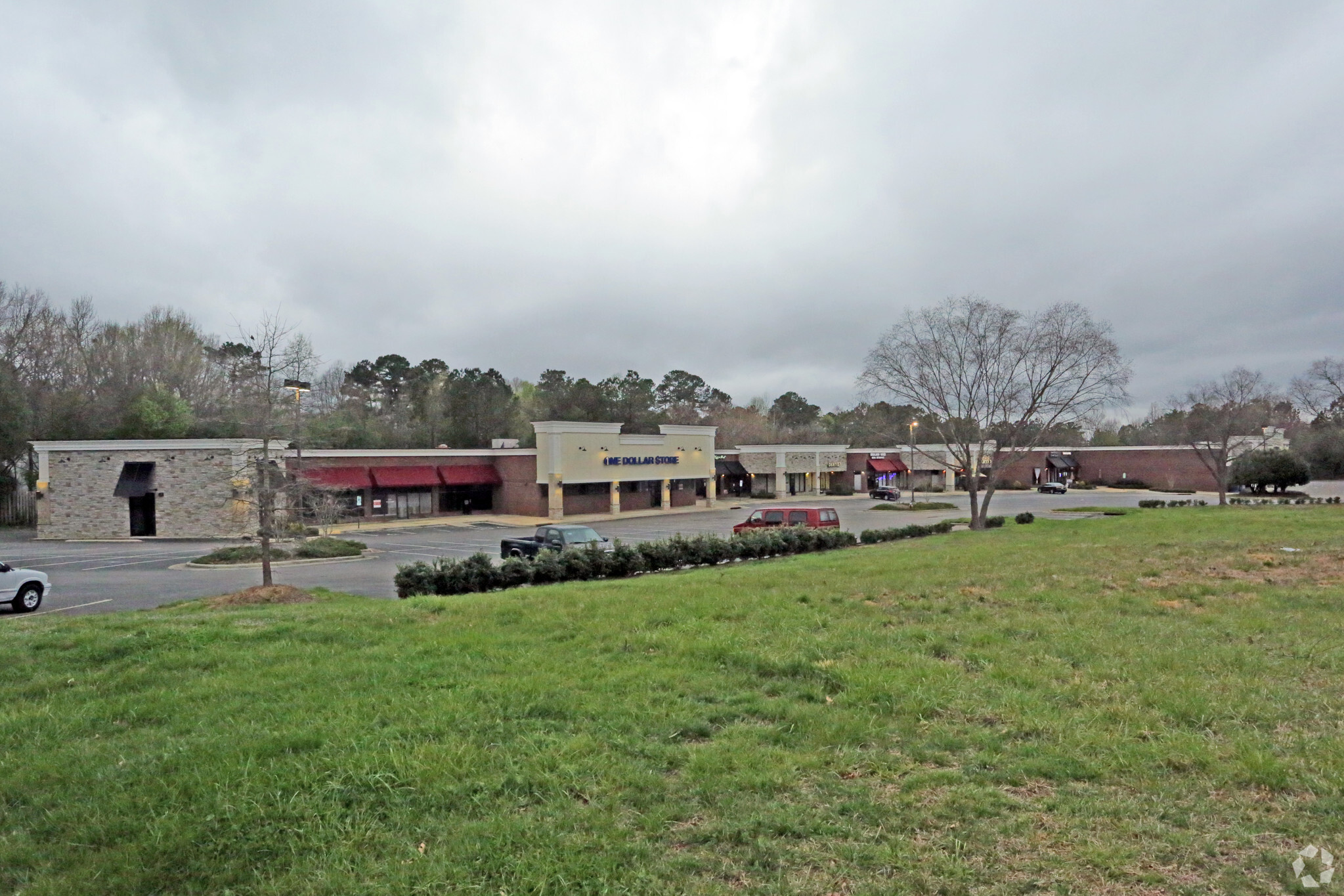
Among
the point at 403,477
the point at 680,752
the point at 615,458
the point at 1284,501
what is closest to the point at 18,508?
the point at 403,477

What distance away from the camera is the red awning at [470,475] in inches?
1967

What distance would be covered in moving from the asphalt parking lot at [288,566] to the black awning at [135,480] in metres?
2.81

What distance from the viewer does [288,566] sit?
87.7 ft

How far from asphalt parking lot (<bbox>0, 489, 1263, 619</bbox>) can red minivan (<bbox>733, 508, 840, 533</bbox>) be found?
7397 mm

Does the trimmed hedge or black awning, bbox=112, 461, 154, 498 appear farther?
the trimmed hedge

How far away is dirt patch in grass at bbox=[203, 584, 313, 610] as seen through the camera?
15.2 meters

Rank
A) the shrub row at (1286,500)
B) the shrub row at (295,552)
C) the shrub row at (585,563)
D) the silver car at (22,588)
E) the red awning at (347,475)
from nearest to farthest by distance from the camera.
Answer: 1. the shrub row at (585,563)
2. the silver car at (22,588)
3. the shrub row at (295,552)
4. the shrub row at (1286,500)
5. the red awning at (347,475)

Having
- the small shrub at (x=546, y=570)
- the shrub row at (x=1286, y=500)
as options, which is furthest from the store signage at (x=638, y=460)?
the shrub row at (x=1286, y=500)

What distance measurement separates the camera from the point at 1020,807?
446 cm

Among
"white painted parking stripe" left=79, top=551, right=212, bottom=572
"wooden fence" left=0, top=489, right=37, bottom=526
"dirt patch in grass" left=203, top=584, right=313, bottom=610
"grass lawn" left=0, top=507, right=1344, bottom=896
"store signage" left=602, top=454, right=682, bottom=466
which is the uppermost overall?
"store signage" left=602, top=454, right=682, bottom=466

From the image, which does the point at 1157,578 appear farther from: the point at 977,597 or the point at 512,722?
the point at 512,722

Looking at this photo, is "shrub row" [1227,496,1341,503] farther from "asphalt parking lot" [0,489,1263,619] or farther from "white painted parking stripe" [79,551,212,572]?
"white painted parking stripe" [79,551,212,572]

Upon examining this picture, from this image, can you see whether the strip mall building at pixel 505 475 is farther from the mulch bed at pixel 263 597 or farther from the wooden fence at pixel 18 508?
the wooden fence at pixel 18 508

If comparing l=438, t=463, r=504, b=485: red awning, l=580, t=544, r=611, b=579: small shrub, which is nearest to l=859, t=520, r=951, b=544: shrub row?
l=580, t=544, r=611, b=579: small shrub
